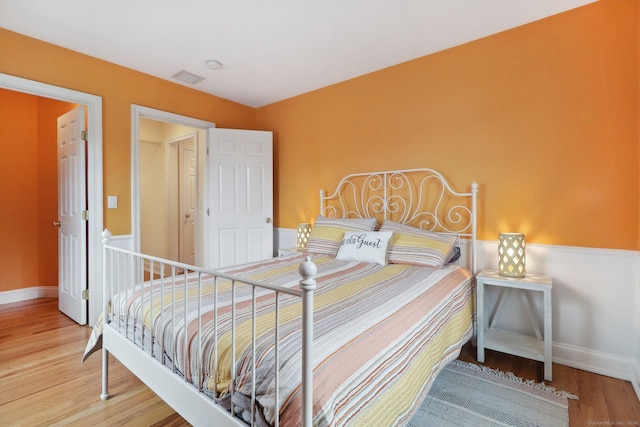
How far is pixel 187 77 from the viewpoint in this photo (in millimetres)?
3127

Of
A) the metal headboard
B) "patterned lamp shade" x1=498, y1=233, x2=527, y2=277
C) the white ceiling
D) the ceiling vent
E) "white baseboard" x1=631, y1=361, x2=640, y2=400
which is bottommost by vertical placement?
"white baseboard" x1=631, y1=361, x2=640, y2=400

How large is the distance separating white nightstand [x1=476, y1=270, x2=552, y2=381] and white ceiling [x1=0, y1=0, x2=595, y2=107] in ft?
5.99

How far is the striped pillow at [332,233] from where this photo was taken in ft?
8.92

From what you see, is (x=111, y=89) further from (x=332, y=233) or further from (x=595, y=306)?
(x=595, y=306)

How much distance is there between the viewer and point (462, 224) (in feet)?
8.52

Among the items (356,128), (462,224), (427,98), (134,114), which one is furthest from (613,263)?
(134,114)

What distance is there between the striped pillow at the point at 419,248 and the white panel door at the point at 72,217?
274cm

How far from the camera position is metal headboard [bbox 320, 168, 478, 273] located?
8.48 feet

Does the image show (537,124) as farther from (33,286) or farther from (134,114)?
(33,286)

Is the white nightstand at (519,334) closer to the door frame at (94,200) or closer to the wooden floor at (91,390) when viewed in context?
the wooden floor at (91,390)

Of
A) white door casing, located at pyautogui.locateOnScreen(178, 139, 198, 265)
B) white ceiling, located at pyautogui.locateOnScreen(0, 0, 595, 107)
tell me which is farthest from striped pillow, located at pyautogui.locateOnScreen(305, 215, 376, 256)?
white door casing, located at pyautogui.locateOnScreen(178, 139, 198, 265)

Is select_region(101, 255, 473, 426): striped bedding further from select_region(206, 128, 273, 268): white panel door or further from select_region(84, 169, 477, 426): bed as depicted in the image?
select_region(206, 128, 273, 268): white panel door

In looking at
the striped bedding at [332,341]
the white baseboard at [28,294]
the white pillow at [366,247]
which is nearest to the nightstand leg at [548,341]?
the striped bedding at [332,341]

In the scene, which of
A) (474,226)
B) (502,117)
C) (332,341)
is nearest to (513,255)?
(474,226)
